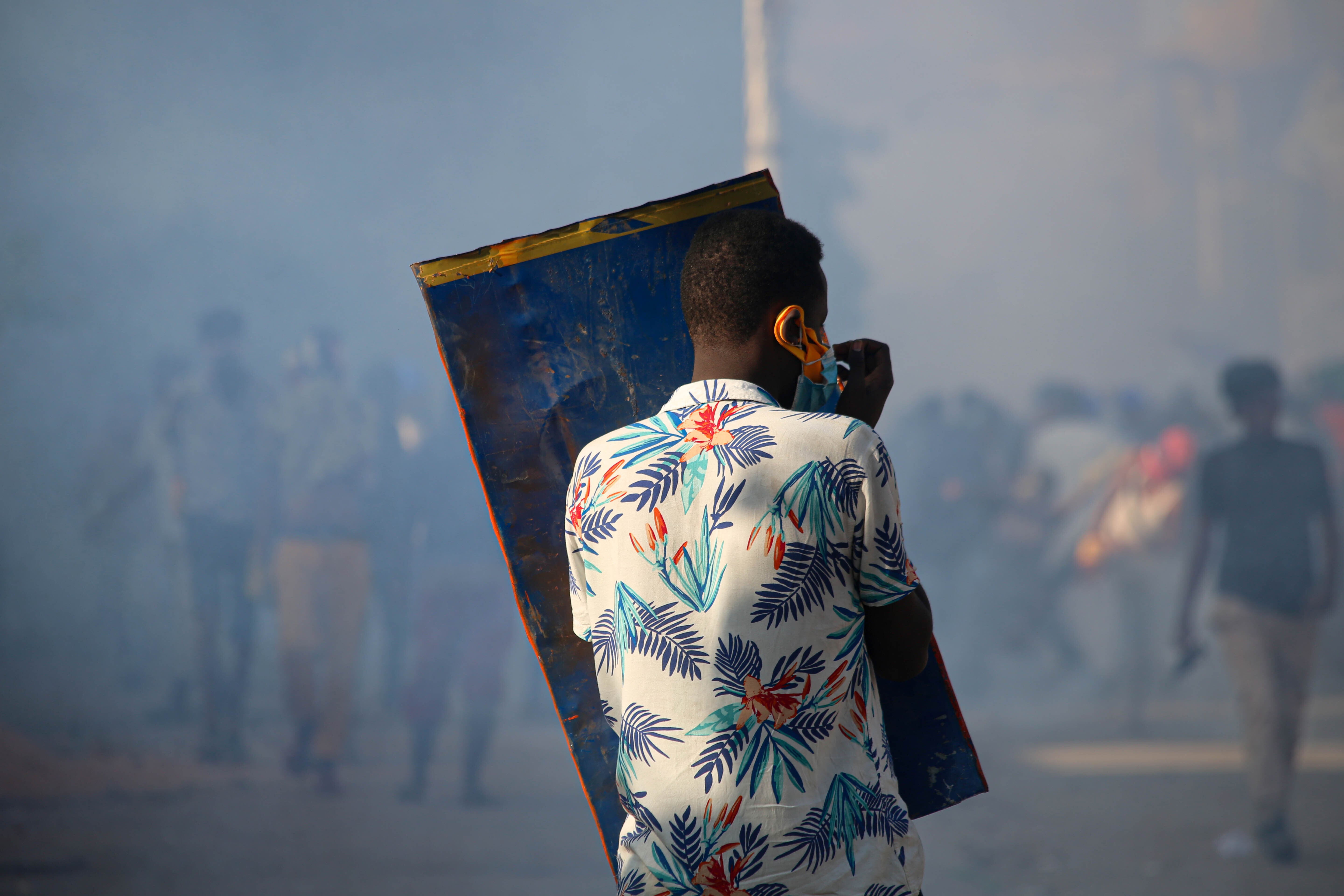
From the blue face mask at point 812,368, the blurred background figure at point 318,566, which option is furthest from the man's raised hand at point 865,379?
the blurred background figure at point 318,566

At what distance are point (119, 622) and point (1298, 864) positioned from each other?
5.17 meters

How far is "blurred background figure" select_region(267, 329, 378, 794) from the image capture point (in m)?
4.41

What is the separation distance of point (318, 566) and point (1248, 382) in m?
4.30

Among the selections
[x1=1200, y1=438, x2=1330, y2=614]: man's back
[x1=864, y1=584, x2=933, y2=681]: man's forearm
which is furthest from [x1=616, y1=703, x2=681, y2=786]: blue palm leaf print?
[x1=1200, y1=438, x2=1330, y2=614]: man's back

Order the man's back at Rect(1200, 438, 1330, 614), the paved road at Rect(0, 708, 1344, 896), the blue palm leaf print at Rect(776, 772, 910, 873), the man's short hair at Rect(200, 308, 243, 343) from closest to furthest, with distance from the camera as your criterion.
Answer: the blue palm leaf print at Rect(776, 772, 910, 873), the paved road at Rect(0, 708, 1344, 896), the man's back at Rect(1200, 438, 1330, 614), the man's short hair at Rect(200, 308, 243, 343)

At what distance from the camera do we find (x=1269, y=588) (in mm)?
4250

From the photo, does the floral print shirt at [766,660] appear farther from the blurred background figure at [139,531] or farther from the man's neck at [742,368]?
the blurred background figure at [139,531]

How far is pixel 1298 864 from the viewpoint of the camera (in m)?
4.17

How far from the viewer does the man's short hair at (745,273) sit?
1.02 meters

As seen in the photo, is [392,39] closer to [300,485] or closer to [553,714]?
[300,485]

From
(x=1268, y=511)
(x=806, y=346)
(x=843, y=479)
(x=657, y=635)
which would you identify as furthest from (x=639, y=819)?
(x=1268, y=511)

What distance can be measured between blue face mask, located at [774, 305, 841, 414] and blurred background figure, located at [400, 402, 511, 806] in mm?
3458

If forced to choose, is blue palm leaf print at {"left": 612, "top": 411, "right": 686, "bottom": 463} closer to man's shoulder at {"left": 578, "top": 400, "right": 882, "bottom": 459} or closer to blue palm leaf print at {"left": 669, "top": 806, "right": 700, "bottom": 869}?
man's shoulder at {"left": 578, "top": 400, "right": 882, "bottom": 459}

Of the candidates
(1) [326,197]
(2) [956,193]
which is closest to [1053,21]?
(2) [956,193]
